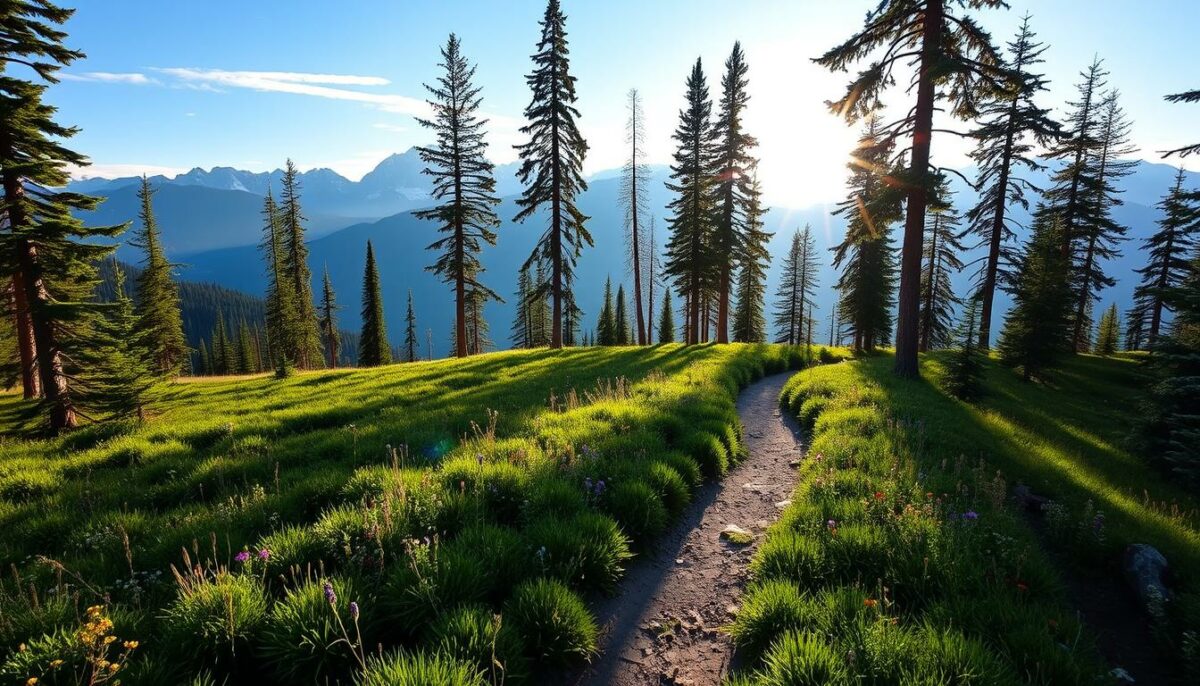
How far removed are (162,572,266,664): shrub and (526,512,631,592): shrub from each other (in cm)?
210

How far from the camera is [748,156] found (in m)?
27.1

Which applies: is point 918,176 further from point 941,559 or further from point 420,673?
point 420,673

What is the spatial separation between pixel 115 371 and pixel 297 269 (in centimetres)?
3462

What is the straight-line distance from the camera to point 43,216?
1158 cm

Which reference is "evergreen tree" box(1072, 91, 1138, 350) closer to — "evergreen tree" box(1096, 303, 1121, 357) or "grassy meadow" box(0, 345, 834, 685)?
"evergreen tree" box(1096, 303, 1121, 357)

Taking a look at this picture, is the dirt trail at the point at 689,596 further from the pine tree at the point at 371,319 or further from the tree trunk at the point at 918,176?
the pine tree at the point at 371,319

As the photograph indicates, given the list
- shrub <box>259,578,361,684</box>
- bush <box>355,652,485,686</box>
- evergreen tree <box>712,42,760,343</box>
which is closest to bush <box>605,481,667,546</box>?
bush <box>355,652,485,686</box>

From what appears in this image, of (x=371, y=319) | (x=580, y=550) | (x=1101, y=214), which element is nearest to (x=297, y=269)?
(x=371, y=319)

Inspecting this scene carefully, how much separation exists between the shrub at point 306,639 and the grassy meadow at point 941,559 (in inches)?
110

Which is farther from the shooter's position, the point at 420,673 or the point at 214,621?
the point at 214,621

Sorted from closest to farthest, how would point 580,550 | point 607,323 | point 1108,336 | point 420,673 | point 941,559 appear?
point 420,673 < point 941,559 < point 580,550 < point 1108,336 < point 607,323

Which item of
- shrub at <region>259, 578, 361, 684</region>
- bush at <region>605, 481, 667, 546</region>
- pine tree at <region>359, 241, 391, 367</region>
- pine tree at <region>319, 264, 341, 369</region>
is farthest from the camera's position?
pine tree at <region>319, 264, 341, 369</region>

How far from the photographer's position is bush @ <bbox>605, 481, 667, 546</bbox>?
541 centimetres

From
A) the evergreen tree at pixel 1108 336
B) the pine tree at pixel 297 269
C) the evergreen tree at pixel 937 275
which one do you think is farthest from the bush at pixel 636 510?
the evergreen tree at pixel 1108 336
